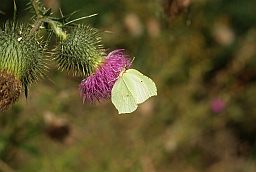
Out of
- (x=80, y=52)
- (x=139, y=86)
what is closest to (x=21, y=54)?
(x=80, y=52)

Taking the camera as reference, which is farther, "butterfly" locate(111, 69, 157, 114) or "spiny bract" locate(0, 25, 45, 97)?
"butterfly" locate(111, 69, 157, 114)

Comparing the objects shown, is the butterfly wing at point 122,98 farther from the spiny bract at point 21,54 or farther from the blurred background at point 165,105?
the blurred background at point 165,105

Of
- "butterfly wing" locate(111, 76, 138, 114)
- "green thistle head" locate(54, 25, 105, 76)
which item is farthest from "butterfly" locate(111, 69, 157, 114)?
"green thistle head" locate(54, 25, 105, 76)

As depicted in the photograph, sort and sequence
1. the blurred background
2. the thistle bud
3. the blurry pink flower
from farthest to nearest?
the blurry pink flower < the blurred background < the thistle bud

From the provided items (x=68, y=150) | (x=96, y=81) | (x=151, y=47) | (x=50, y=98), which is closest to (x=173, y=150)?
(x=151, y=47)

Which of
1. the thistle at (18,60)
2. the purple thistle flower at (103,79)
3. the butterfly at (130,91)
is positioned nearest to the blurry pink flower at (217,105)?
the purple thistle flower at (103,79)

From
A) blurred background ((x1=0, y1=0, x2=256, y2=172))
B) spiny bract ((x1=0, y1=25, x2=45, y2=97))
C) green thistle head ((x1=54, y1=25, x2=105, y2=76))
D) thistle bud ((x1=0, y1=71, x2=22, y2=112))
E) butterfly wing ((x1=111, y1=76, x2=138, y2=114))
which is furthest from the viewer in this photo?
blurred background ((x1=0, y1=0, x2=256, y2=172))

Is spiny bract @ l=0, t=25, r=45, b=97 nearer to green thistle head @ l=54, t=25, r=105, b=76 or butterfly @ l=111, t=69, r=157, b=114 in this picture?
green thistle head @ l=54, t=25, r=105, b=76

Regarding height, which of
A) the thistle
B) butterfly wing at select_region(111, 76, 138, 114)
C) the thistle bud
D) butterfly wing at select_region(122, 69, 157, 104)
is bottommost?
the thistle bud
